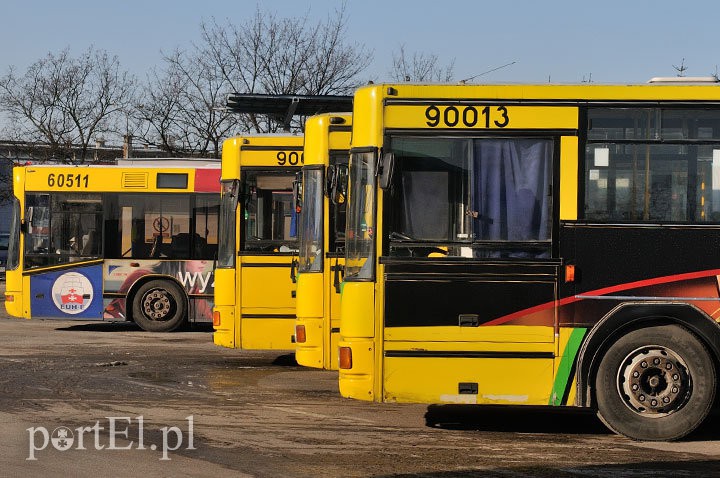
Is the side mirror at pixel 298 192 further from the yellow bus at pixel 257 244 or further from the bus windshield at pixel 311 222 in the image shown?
the yellow bus at pixel 257 244

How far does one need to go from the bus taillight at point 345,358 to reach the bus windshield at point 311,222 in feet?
10.9

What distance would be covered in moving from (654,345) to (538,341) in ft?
3.18

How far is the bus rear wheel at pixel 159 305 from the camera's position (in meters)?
20.9

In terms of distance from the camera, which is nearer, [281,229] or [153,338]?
[281,229]

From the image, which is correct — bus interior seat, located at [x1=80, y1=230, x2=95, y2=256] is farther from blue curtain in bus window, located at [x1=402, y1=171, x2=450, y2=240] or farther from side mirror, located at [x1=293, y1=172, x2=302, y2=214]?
blue curtain in bus window, located at [x1=402, y1=171, x2=450, y2=240]

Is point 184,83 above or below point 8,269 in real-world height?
above

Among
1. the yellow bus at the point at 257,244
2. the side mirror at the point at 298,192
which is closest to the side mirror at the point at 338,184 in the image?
the side mirror at the point at 298,192

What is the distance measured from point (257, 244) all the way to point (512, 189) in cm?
627

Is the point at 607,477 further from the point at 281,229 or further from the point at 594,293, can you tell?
the point at 281,229

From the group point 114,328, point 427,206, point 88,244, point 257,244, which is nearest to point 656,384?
point 427,206

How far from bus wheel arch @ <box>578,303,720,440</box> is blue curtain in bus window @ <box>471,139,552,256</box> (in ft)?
3.33

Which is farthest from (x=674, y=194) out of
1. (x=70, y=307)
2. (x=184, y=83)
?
(x=184, y=83)

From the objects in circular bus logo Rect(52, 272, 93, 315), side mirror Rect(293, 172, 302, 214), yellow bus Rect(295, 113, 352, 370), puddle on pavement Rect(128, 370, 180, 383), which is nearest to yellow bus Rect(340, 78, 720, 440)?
yellow bus Rect(295, 113, 352, 370)

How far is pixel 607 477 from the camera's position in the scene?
825cm
